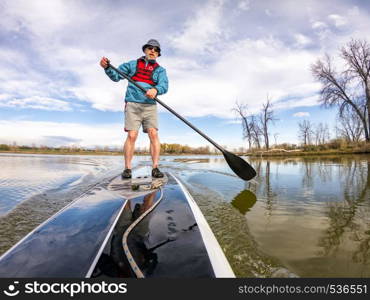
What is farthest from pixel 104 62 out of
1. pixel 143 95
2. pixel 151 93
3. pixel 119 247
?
pixel 119 247

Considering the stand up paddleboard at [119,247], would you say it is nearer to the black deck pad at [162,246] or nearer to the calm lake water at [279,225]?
the black deck pad at [162,246]

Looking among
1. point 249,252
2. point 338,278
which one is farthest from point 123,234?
point 338,278

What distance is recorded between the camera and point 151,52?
10.0ft

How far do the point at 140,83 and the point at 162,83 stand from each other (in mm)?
344

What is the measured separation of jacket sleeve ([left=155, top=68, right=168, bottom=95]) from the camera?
10.1 feet

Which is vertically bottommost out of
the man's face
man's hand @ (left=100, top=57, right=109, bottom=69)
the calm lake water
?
the calm lake water

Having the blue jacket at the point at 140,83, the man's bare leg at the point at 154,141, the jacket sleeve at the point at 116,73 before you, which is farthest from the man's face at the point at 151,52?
the man's bare leg at the point at 154,141

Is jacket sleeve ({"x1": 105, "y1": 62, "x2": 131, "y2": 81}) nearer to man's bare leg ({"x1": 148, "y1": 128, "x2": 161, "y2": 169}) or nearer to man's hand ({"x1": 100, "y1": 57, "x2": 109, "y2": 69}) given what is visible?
man's hand ({"x1": 100, "y1": 57, "x2": 109, "y2": 69})

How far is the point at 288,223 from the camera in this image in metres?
1.64

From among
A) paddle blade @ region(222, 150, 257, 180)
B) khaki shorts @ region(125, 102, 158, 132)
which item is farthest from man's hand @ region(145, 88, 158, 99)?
paddle blade @ region(222, 150, 257, 180)

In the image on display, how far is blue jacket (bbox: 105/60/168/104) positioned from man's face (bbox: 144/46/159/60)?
192 mm

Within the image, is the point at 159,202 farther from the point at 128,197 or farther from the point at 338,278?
the point at 338,278

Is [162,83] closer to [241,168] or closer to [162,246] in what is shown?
[241,168]

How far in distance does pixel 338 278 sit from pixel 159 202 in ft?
3.76
